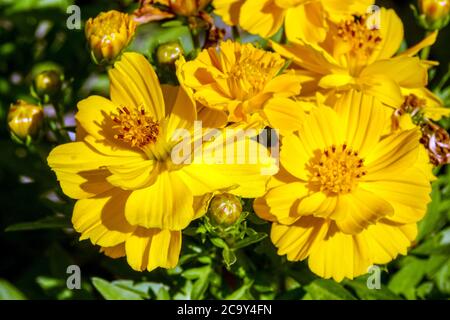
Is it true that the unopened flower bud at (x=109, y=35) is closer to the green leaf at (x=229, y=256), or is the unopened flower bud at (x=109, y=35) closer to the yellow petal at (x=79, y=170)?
the yellow petal at (x=79, y=170)

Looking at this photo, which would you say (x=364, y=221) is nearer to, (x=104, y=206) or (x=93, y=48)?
(x=104, y=206)

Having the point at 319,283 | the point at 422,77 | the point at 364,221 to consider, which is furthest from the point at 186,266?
the point at 422,77

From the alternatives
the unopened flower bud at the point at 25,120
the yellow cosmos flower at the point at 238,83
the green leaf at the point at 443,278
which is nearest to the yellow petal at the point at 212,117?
the yellow cosmos flower at the point at 238,83

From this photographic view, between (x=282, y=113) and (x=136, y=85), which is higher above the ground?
(x=136, y=85)

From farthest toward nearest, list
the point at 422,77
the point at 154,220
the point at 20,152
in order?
the point at 20,152 < the point at 422,77 < the point at 154,220

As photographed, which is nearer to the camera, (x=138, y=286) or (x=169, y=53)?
(x=169, y=53)

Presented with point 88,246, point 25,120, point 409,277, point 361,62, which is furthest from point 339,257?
point 88,246

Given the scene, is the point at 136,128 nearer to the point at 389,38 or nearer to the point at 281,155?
the point at 281,155
